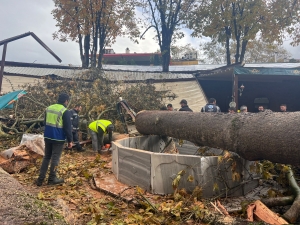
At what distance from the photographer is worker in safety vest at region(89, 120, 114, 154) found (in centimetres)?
757

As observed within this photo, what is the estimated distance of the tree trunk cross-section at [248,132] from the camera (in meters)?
3.31

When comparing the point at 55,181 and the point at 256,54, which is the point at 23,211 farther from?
the point at 256,54

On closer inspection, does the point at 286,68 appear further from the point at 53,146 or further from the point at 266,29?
the point at 53,146

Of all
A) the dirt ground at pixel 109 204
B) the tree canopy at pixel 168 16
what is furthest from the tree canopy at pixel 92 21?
the dirt ground at pixel 109 204

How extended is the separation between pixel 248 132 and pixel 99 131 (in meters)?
4.71

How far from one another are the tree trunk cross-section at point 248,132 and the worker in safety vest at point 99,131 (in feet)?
8.51

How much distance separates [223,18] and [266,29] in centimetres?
260

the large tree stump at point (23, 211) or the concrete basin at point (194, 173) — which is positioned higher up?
the large tree stump at point (23, 211)

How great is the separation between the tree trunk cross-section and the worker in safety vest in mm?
2595

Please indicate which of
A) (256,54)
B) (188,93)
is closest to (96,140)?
(188,93)

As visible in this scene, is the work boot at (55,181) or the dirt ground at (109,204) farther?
the work boot at (55,181)

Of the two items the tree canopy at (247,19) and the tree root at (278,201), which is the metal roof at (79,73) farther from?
the tree root at (278,201)

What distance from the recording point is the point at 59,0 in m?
20.1

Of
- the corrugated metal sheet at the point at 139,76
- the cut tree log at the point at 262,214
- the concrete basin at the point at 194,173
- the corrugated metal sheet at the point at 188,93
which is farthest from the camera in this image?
the corrugated metal sheet at the point at 188,93
